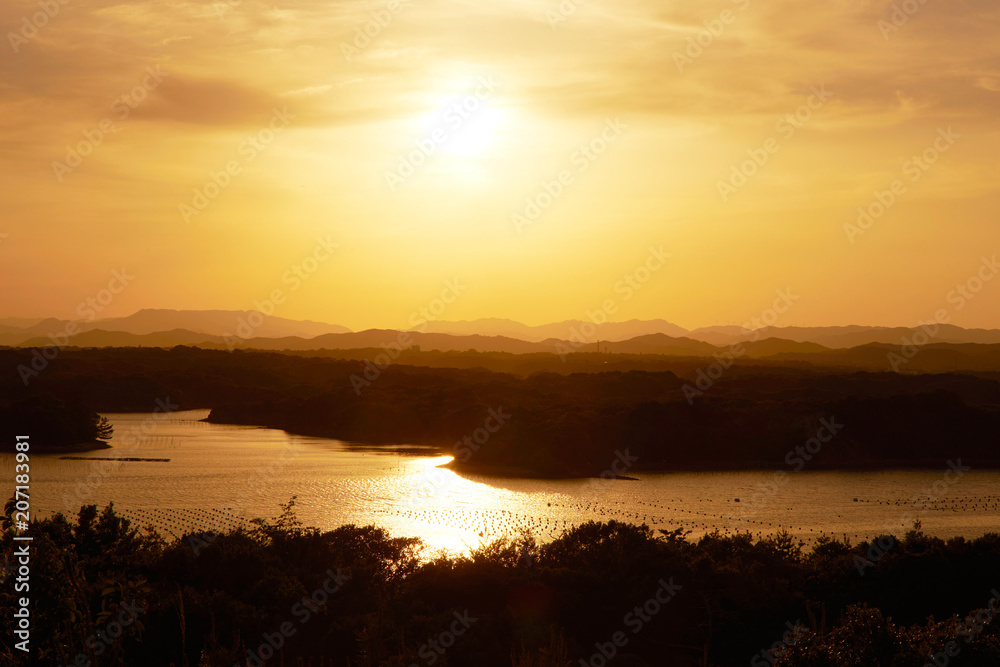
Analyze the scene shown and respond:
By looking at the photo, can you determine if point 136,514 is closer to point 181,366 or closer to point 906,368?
point 181,366

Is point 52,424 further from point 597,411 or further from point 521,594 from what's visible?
point 521,594

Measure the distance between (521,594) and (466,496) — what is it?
115ft

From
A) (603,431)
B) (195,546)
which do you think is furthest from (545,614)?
(603,431)

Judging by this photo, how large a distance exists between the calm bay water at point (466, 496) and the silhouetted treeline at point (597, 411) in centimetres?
542

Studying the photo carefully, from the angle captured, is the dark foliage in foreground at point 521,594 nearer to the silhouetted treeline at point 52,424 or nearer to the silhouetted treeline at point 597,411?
the silhouetted treeline at point 597,411

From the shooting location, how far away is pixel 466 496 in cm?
5600

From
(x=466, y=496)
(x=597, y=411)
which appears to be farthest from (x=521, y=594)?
(x=597, y=411)

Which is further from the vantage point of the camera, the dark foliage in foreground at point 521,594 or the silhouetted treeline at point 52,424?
the silhouetted treeline at point 52,424

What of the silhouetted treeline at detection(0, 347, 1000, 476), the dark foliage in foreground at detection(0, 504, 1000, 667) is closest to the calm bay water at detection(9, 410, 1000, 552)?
the silhouetted treeline at detection(0, 347, 1000, 476)

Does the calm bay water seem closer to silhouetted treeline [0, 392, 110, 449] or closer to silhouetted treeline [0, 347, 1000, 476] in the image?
silhouetted treeline [0, 392, 110, 449]

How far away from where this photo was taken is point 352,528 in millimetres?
29641

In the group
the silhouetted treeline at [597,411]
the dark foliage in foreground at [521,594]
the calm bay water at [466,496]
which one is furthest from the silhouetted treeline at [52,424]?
the dark foliage in foreground at [521,594]

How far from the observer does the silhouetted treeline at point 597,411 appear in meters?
74.7

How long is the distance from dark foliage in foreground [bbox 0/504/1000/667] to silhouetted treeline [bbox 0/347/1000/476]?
44.2 m
